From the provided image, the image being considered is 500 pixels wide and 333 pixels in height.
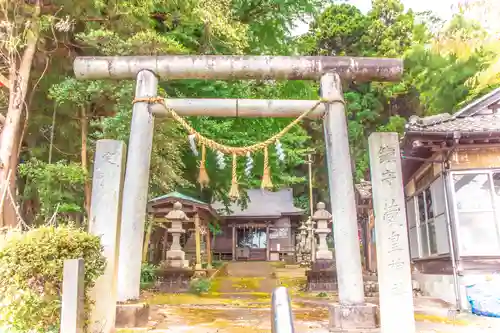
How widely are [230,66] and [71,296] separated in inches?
156

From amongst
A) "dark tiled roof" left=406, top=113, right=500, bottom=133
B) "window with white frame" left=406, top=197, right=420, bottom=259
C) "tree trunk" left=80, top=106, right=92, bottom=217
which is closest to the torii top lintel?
"dark tiled roof" left=406, top=113, right=500, bottom=133

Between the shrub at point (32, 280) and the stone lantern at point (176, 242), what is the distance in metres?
8.39

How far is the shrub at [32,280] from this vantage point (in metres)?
4.20

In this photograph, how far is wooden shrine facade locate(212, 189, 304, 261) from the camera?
1086 inches

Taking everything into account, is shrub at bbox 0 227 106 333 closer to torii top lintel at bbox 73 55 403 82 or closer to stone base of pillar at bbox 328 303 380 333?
torii top lintel at bbox 73 55 403 82

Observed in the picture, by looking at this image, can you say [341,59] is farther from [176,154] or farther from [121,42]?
[176,154]

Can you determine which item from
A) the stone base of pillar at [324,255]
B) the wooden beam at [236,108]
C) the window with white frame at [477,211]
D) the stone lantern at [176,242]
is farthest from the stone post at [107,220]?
the stone base of pillar at [324,255]

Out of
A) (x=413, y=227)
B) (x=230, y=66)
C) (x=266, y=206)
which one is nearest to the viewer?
(x=230, y=66)

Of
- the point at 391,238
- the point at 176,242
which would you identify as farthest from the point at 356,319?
the point at 176,242

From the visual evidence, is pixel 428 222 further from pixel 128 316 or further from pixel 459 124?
pixel 128 316

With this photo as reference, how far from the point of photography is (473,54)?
55.7ft

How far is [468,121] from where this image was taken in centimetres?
954

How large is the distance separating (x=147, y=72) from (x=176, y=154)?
21.0ft

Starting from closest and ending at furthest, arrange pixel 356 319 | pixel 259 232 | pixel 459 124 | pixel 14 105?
1. pixel 356 319
2. pixel 459 124
3. pixel 14 105
4. pixel 259 232
